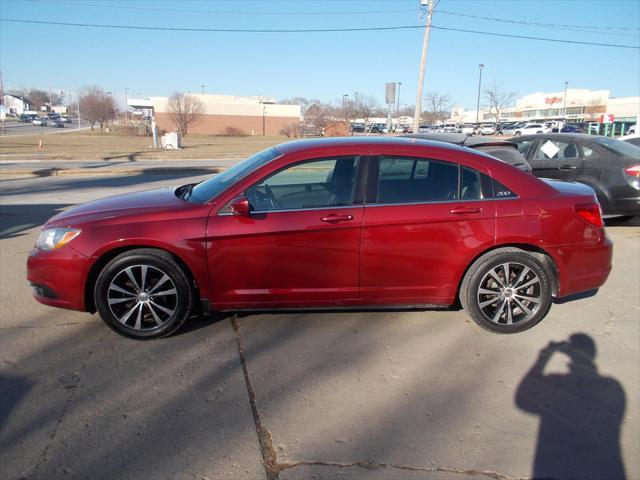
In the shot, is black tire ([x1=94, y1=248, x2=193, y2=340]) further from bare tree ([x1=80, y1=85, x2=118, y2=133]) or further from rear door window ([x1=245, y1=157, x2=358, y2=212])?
bare tree ([x1=80, y1=85, x2=118, y2=133])

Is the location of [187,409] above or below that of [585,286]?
below

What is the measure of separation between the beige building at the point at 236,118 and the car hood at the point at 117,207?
230 ft

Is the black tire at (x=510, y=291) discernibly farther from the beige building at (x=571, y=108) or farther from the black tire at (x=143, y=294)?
the beige building at (x=571, y=108)

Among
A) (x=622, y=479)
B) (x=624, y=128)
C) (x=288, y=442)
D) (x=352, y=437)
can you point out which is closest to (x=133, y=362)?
(x=288, y=442)

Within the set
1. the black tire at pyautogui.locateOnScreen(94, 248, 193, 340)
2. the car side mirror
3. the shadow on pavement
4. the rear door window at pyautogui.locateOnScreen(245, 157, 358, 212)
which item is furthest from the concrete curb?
the car side mirror

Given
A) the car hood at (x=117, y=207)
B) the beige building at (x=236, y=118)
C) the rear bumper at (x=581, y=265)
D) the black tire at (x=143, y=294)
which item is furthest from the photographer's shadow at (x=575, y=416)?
the beige building at (x=236, y=118)

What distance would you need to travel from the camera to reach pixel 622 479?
2629 mm

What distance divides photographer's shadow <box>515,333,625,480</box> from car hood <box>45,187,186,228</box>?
9.93 feet

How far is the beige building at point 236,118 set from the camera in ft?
239

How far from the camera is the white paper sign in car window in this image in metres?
9.01

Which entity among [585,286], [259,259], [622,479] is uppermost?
[259,259]

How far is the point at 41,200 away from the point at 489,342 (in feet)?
34.8

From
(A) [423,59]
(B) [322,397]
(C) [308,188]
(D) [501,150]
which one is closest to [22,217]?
(C) [308,188]

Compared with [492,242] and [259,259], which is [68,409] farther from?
[492,242]
